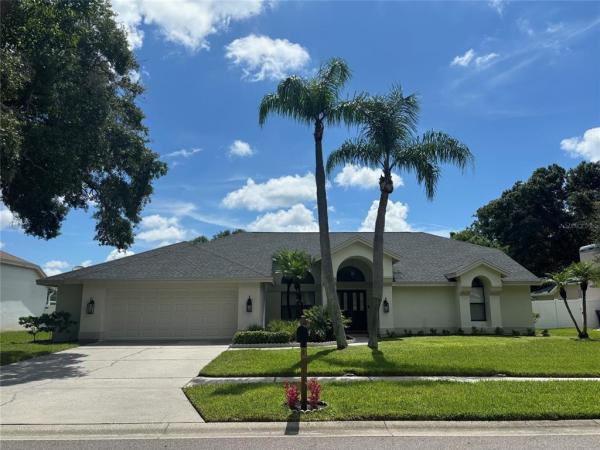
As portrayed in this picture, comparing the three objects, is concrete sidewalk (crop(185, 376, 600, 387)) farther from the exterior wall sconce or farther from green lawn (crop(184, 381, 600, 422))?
the exterior wall sconce

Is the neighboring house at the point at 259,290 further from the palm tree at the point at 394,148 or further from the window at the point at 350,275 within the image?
the palm tree at the point at 394,148

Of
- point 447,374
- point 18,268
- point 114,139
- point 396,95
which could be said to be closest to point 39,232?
point 114,139

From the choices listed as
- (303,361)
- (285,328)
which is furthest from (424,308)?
(303,361)

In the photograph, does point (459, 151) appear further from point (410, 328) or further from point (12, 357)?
point (12, 357)

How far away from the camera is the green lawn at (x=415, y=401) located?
7.23 m

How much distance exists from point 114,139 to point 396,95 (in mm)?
10283

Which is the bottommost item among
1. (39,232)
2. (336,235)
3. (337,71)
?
(39,232)

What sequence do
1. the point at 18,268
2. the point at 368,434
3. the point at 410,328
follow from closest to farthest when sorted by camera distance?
the point at 368,434 < the point at 410,328 < the point at 18,268

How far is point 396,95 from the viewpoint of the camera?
1560 cm

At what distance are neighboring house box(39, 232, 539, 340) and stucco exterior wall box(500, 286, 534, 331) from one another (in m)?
0.05

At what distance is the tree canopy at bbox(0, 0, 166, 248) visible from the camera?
13188 millimetres

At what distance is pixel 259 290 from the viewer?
68.0 ft

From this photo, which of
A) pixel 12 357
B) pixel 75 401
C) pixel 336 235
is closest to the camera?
pixel 75 401

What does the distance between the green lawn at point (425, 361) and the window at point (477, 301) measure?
728 cm
